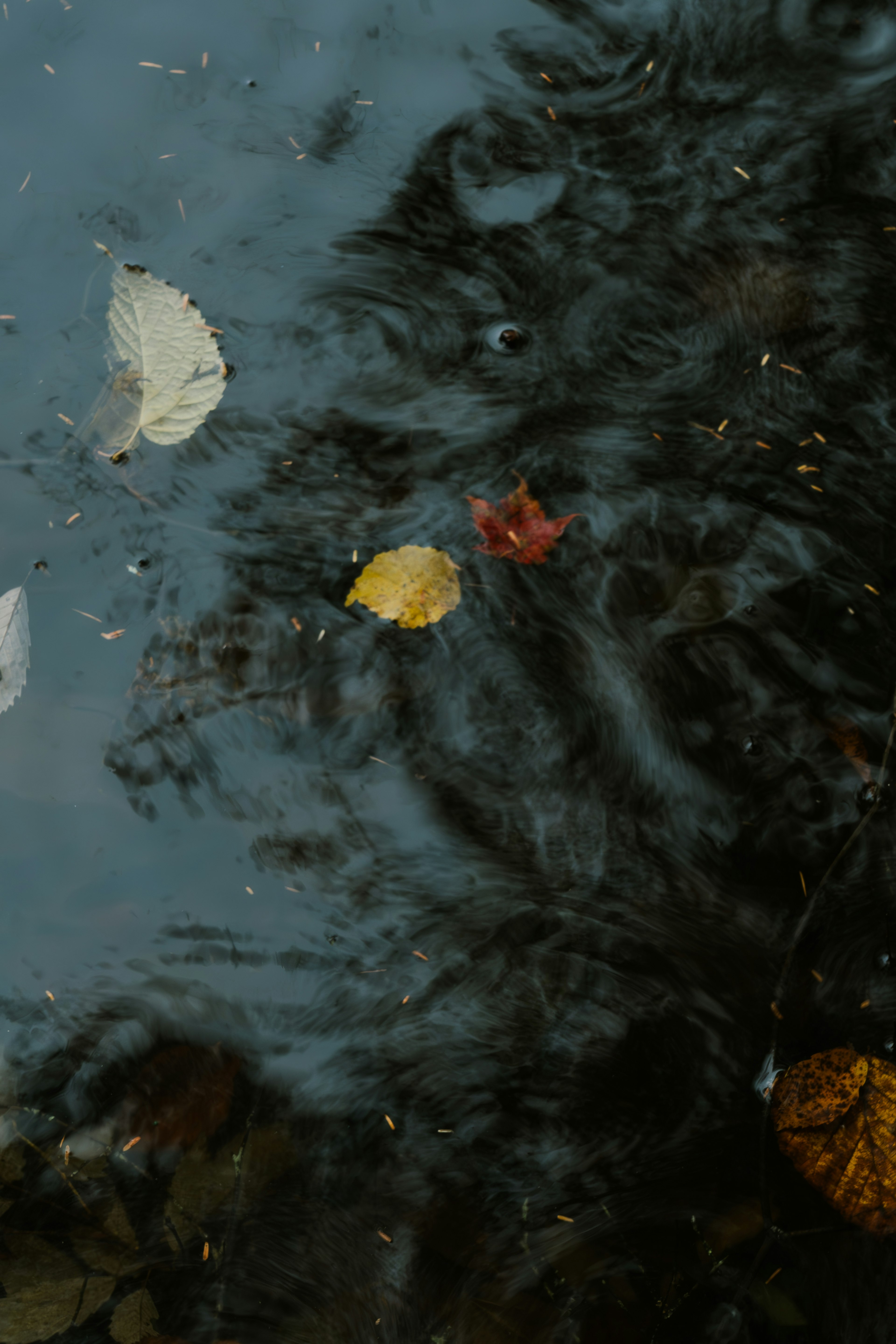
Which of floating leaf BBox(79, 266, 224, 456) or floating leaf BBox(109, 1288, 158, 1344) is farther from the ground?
floating leaf BBox(79, 266, 224, 456)

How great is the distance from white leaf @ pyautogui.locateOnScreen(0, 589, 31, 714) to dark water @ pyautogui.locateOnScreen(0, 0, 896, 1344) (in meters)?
0.03

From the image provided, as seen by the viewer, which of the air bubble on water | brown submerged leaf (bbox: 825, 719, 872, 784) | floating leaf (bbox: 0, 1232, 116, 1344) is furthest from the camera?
the air bubble on water

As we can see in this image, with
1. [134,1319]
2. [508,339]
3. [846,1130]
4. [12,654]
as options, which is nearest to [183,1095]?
[134,1319]

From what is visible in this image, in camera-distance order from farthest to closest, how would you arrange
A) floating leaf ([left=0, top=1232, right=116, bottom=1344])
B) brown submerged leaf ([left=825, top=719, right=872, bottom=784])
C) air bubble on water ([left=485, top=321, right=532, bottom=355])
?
air bubble on water ([left=485, top=321, right=532, bottom=355]) → brown submerged leaf ([left=825, top=719, right=872, bottom=784]) → floating leaf ([left=0, top=1232, right=116, bottom=1344])

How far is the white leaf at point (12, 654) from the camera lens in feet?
5.94

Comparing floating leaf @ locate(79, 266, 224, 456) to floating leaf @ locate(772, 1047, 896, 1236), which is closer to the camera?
floating leaf @ locate(772, 1047, 896, 1236)

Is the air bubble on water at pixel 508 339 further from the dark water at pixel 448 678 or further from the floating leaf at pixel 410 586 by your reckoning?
the floating leaf at pixel 410 586

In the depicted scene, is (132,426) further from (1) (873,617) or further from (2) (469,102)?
(1) (873,617)

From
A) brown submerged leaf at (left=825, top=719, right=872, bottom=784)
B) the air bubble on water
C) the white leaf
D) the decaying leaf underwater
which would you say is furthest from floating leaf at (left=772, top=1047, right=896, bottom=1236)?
the white leaf

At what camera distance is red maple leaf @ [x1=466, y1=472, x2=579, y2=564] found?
186 cm

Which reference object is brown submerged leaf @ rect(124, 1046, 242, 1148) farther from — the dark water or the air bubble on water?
the air bubble on water

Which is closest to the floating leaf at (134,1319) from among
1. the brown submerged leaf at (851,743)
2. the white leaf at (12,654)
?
the white leaf at (12,654)

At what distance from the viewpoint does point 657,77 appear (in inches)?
79.4

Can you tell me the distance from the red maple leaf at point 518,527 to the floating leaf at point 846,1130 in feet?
4.14
